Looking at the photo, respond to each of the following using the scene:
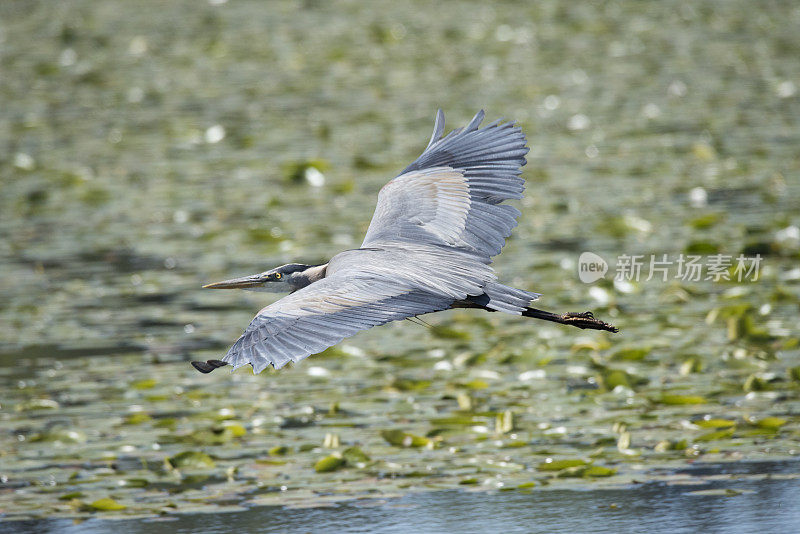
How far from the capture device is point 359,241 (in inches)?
294

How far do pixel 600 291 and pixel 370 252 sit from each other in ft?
8.13

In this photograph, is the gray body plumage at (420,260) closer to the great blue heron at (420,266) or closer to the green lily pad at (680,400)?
the great blue heron at (420,266)

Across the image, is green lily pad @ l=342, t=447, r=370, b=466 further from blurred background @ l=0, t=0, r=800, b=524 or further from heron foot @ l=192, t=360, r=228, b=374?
heron foot @ l=192, t=360, r=228, b=374

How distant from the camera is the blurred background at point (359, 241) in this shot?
182 inches

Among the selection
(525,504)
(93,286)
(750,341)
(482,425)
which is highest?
(93,286)

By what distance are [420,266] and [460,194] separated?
0.49 metres

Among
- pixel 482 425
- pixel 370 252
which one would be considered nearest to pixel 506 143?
pixel 370 252

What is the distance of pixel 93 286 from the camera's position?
705 centimetres

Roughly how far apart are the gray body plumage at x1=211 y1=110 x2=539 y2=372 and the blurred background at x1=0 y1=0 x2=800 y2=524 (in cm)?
81

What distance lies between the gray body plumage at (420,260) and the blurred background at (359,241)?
32.0 inches

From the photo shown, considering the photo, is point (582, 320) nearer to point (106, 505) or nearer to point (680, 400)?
point (680, 400)

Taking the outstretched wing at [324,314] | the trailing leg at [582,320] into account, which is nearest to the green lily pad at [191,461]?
the outstretched wing at [324,314]

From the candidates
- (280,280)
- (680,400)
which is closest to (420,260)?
(280,280)

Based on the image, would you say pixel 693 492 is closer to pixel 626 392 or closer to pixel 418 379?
pixel 626 392
